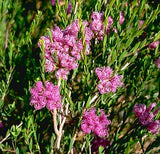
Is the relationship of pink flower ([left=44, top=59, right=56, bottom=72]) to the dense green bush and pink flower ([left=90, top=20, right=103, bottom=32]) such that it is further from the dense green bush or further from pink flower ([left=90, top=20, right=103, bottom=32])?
pink flower ([left=90, top=20, right=103, bottom=32])

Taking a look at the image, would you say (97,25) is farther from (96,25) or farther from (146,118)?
(146,118)

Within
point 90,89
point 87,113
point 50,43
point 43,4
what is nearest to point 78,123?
point 87,113

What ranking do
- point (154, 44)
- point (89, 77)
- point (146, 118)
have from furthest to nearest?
point (154, 44) → point (146, 118) → point (89, 77)

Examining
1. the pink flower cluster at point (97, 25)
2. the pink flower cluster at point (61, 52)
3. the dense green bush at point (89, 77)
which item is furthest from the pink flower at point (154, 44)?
the pink flower cluster at point (61, 52)

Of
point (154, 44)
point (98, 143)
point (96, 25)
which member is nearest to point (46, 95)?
point (96, 25)

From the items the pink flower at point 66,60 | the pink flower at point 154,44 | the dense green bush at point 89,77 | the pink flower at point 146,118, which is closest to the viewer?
the pink flower at point 66,60

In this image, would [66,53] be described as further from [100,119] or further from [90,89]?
[100,119]


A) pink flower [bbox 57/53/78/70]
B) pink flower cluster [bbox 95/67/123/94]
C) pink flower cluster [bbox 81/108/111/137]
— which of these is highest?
pink flower [bbox 57/53/78/70]

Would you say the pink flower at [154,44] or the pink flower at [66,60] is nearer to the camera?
the pink flower at [66,60]

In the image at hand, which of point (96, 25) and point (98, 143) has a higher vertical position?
point (96, 25)

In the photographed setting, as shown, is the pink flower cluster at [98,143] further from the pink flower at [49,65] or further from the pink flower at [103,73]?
the pink flower at [49,65]

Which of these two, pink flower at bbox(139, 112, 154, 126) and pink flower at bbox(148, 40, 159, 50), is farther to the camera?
pink flower at bbox(148, 40, 159, 50)

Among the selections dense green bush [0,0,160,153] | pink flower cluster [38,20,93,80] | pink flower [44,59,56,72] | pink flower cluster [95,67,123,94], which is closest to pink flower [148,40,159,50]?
dense green bush [0,0,160,153]
